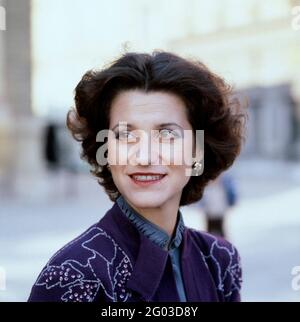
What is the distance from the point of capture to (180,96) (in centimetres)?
137

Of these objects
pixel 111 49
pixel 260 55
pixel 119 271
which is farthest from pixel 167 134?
pixel 260 55

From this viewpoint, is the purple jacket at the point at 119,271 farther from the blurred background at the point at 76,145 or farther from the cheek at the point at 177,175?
the blurred background at the point at 76,145

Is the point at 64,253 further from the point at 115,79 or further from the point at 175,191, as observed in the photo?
the point at 115,79

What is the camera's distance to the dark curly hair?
1350 mm

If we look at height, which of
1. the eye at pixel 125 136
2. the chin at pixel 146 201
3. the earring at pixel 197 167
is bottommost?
the chin at pixel 146 201

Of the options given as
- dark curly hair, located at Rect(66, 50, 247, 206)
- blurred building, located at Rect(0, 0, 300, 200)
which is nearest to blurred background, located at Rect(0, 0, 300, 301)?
blurred building, located at Rect(0, 0, 300, 200)

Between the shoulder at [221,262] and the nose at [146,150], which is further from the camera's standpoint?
the shoulder at [221,262]

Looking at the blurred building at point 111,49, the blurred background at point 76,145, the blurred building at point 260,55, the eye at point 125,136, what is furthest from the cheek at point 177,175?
the blurred building at point 260,55

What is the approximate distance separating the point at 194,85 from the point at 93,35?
33.7 ft

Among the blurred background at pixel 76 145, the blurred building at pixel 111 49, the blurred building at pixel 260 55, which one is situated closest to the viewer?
the blurred background at pixel 76 145

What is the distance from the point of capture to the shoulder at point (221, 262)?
4.75 feet

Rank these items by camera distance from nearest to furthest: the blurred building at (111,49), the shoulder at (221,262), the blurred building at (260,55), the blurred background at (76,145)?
1. the shoulder at (221,262)
2. the blurred background at (76,145)
3. the blurred building at (111,49)
4. the blurred building at (260,55)

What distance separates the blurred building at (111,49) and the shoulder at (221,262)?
18.9ft

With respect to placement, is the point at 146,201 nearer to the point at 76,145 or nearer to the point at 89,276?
the point at 89,276
